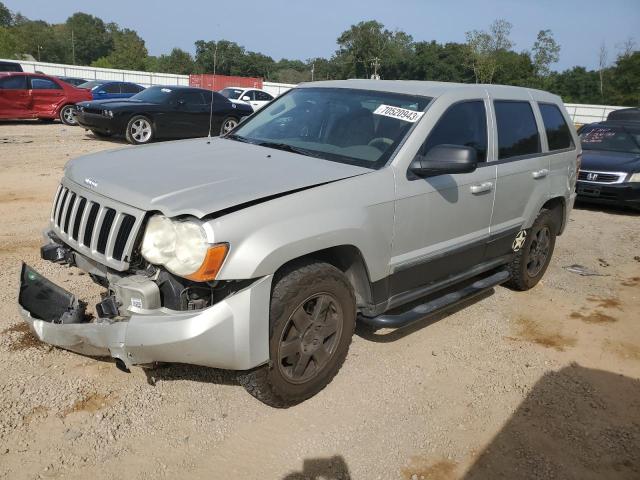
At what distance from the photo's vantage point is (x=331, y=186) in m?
3.12

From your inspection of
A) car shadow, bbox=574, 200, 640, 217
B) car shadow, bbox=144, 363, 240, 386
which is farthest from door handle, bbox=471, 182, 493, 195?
car shadow, bbox=574, 200, 640, 217

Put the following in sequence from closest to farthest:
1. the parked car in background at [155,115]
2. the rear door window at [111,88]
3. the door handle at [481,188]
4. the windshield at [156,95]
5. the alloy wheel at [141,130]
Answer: the door handle at [481,188] → the parked car in background at [155,115] → the alloy wheel at [141,130] → the windshield at [156,95] → the rear door window at [111,88]

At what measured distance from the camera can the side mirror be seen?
337cm

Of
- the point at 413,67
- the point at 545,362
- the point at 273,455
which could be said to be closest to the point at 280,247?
the point at 273,455

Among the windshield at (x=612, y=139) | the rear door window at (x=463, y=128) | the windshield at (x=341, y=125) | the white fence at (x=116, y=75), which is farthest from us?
the white fence at (x=116, y=75)

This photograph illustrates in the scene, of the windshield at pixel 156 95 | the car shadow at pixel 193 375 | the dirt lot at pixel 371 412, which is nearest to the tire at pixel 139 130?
the windshield at pixel 156 95

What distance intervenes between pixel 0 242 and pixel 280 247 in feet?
13.8

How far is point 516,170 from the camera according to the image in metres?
4.57

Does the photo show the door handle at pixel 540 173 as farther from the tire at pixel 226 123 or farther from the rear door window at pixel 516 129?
the tire at pixel 226 123

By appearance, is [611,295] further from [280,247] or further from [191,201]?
[191,201]

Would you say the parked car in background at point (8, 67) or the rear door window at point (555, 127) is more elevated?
the parked car in background at point (8, 67)

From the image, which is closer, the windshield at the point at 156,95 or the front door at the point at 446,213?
the front door at the point at 446,213

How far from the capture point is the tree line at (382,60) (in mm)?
53531

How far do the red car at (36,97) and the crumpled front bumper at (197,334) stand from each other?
579 inches
